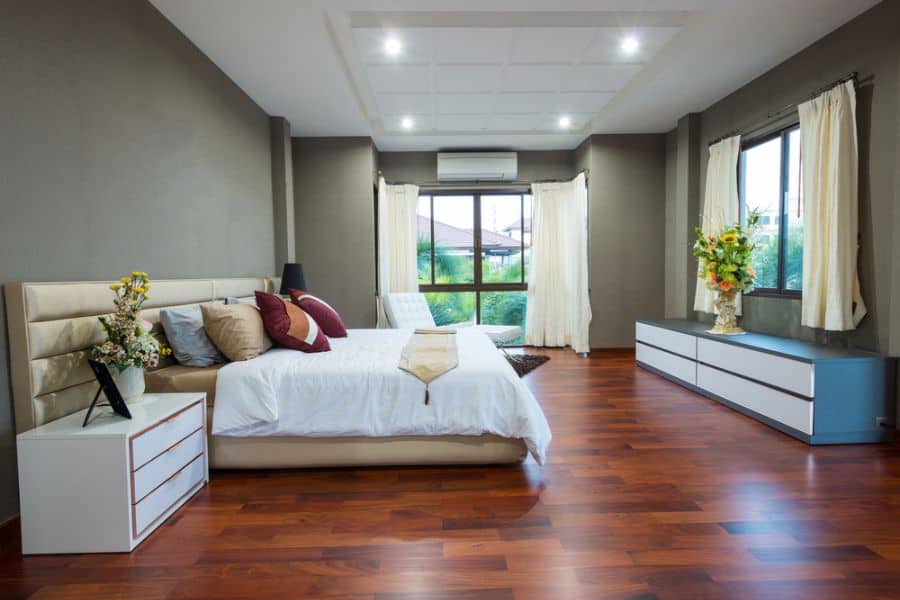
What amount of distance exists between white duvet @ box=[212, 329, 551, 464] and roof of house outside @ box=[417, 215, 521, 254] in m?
4.15

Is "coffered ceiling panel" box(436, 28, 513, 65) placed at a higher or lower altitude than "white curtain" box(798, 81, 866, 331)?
higher

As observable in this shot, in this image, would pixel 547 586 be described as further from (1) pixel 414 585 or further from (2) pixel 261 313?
(2) pixel 261 313

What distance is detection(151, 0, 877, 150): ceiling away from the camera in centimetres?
288

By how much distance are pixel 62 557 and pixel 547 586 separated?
1777 mm

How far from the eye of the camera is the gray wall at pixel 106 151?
1.84 meters

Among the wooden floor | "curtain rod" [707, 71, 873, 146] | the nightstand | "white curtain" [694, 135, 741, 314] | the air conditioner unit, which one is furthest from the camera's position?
the air conditioner unit

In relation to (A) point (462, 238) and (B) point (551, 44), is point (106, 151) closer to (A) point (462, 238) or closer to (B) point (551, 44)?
(B) point (551, 44)

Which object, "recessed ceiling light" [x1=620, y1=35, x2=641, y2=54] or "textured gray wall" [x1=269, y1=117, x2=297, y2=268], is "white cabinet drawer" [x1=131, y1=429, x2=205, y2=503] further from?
"recessed ceiling light" [x1=620, y1=35, x2=641, y2=54]

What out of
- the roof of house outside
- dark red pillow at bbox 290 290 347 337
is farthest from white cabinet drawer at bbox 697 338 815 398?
the roof of house outside

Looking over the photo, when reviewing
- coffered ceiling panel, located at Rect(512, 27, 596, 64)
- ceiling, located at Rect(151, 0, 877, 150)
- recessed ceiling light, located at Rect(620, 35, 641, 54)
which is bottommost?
ceiling, located at Rect(151, 0, 877, 150)

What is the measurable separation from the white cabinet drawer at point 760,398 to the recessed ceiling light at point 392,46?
350 centimetres

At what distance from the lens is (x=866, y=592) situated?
1476 millimetres

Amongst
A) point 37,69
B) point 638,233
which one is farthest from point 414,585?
point 638,233

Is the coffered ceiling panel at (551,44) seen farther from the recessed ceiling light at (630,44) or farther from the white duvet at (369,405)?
the white duvet at (369,405)
